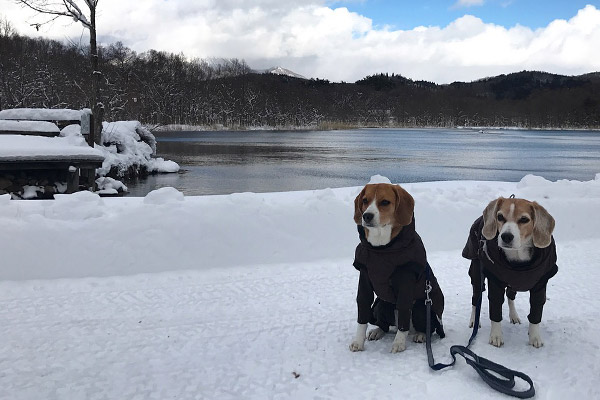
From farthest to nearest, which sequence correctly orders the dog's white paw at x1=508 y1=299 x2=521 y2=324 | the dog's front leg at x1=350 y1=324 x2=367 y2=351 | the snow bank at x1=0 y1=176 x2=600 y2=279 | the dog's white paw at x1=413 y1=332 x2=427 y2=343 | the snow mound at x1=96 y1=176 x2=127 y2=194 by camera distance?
the snow mound at x1=96 y1=176 x2=127 y2=194 < the snow bank at x1=0 y1=176 x2=600 y2=279 < the dog's white paw at x1=508 y1=299 x2=521 y2=324 < the dog's white paw at x1=413 y1=332 x2=427 y2=343 < the dog's front leg at x1=350 y1=324 x2=367 y2=351

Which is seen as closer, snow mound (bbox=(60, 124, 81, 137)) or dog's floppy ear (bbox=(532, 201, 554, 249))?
dog's floppy ear (bbox=(532, 201, 554, 249))

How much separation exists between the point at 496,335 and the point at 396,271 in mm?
1077

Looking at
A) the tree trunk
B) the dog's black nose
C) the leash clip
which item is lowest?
the leash clip

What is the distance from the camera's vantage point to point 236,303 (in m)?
4.73

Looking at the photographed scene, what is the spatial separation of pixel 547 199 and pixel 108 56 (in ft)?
298

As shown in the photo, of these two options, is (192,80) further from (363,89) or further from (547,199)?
(547,199)

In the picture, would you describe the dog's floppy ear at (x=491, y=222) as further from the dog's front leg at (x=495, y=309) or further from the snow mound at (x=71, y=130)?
the snow mound at (x=71, y=130)

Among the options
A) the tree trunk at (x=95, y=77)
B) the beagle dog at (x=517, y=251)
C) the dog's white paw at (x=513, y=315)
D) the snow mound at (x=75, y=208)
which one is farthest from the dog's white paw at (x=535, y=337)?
the tree trunk at (x=95, y=77)

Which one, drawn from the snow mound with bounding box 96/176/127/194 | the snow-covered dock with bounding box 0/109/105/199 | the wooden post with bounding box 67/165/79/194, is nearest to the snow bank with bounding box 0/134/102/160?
the snow-covered dock with bounding box 0/109/105/199

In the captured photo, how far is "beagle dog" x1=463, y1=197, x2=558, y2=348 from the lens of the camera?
10.7 feet

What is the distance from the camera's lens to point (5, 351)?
3.63 m

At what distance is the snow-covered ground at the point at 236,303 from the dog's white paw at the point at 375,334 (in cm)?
8

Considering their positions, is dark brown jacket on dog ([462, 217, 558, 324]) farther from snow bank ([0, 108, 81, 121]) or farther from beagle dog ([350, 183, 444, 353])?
snow bank ([0, 108, 81, 121])

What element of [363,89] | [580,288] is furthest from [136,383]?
[363,89]
